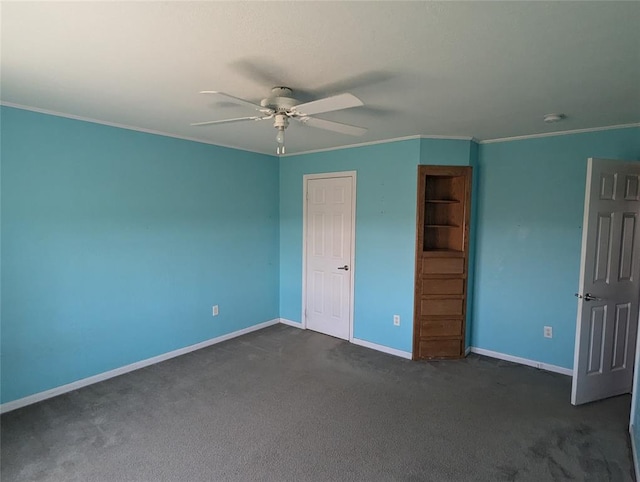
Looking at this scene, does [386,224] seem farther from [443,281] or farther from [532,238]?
[532,238]

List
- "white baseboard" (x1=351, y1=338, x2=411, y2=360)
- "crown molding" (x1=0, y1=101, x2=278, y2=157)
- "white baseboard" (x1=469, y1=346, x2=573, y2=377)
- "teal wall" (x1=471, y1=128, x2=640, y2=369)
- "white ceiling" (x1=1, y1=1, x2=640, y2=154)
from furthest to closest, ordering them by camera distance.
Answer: "white baseboard" (x1=351, y1=338, x2=411, y2=360)
"white baseboard" (x1=469, y1=346, x2=573, y2=377)
"teal wall" (x1=471, y1=128, x2=640, y2=369)
"crown molding" (x1=0, y1=101, x2=278, y2=157)
"white ceiling" (x1=1, y1=1, x2=640, y2=154)

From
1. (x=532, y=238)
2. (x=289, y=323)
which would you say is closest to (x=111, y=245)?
(x=289, y=323)

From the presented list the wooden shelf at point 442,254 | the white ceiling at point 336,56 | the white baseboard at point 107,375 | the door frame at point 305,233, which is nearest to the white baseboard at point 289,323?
the door frame at point 305,233

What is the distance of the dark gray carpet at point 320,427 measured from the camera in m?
2.09

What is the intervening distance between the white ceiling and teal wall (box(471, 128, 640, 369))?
51 centimetres

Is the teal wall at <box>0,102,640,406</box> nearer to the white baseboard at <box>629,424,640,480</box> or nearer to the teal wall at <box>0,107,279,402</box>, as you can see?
the teal wall at <box>0,107,279,402</box>

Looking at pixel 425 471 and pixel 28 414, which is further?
pixel 28 414

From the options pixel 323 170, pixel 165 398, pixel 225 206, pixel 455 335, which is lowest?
pixel 165 398

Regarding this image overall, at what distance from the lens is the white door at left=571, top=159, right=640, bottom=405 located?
2637 mm

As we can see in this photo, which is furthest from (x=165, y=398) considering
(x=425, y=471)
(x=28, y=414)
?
(x=425, y=471)

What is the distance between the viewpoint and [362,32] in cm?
149

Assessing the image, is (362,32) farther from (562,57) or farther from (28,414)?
(28,414)

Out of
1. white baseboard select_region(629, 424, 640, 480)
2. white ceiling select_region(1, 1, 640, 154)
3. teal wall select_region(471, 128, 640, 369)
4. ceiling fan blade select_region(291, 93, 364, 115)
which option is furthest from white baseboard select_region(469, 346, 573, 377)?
ceiling fan blade select_region(291, 93, 364, 115)

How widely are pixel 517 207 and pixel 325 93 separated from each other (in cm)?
239
